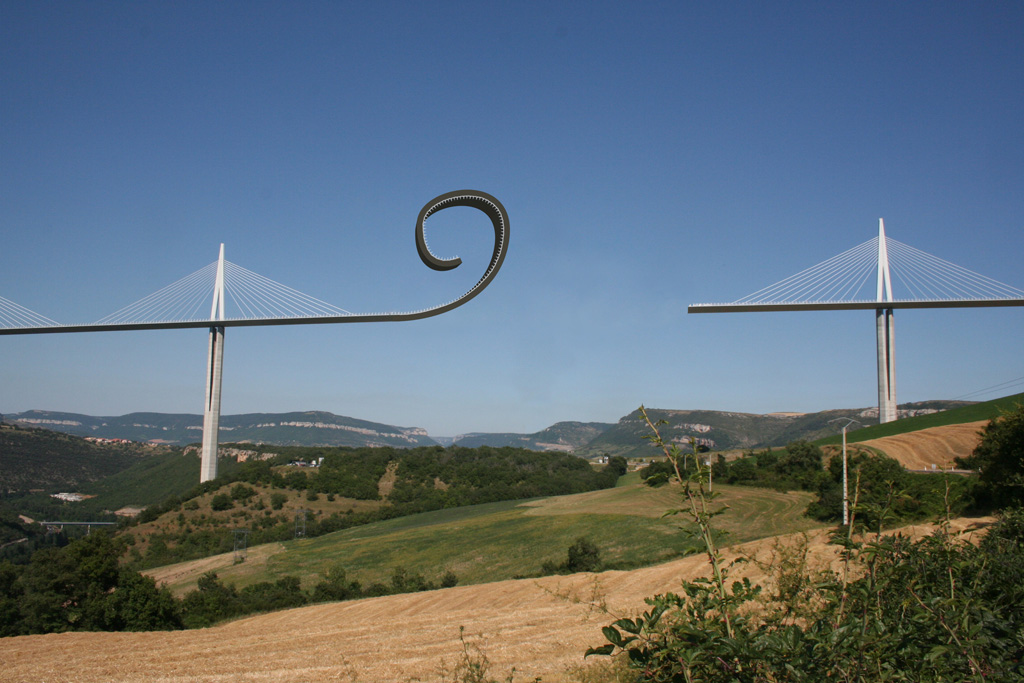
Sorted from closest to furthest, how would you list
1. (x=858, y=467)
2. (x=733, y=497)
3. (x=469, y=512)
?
(x=858, y=467), (x=733, y=497), (x=469, y=512)

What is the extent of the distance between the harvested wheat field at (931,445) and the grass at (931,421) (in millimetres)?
2878

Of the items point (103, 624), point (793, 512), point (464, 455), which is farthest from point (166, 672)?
point (464, 455)

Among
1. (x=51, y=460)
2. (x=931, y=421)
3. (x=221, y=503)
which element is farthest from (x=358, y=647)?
(x=51, y=460)

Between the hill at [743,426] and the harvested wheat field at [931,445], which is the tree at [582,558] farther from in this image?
the hill at [743,426]

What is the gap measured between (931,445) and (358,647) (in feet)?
142

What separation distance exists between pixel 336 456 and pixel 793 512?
194 ft

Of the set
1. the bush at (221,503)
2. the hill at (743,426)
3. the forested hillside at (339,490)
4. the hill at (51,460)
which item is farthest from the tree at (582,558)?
the hill at (743,426)

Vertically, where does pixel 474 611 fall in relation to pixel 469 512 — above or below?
above

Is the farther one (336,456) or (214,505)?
(336,456)

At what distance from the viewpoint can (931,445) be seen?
44031mm

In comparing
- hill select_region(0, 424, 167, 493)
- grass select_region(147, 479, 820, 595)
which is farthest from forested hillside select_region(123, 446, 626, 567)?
hill select_region(0, 424, 167, 493)

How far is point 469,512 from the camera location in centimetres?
5341

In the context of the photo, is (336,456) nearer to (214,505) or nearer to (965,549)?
(214,505)

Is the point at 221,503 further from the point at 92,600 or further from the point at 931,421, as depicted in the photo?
the point at 931,421
